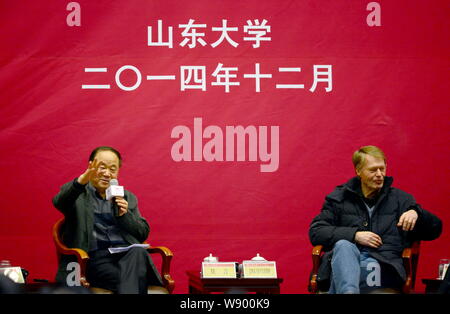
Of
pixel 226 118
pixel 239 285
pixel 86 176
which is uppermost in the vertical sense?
pixel 226 118

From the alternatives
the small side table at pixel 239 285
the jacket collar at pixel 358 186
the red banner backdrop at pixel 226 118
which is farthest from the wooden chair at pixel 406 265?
the red banner backdrop at pixel 226 118

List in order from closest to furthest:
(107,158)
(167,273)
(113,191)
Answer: (113,191) → (167,273) → (107,158)

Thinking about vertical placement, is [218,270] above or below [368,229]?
below

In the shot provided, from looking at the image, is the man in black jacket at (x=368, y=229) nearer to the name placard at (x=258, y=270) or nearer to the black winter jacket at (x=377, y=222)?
the black winter jacket at (x=377, y=222)

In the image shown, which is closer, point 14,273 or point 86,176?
point 14,273

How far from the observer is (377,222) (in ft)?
14.5

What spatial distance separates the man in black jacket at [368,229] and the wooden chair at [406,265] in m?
0.03

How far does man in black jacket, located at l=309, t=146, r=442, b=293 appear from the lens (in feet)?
13.5

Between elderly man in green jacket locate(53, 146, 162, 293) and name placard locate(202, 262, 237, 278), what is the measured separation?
297mm

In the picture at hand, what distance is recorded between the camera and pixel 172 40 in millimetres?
5363

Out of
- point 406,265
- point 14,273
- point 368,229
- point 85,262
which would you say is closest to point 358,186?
point 368,229

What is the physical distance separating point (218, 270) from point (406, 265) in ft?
3.51

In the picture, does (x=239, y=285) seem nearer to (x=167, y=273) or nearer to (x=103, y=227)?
(x=167, y=273)

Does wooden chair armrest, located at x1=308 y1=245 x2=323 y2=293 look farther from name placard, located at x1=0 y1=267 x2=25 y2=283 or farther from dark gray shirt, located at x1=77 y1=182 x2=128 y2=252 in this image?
name placard, located at x1=0 y1=267 x2=25 y2=283
